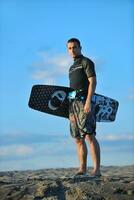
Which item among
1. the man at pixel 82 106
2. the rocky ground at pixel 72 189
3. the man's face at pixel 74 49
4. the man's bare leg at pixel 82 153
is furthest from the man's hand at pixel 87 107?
the rocky ground at pixel 72 189

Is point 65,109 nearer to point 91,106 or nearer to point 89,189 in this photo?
point 91,106

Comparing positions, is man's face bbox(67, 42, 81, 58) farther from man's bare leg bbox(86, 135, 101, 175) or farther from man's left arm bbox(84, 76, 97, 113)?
man's bare leg bbox(86, 135, 101, 175)

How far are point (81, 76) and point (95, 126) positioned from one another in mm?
709

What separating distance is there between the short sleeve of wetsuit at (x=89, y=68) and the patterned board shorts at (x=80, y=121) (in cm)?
39

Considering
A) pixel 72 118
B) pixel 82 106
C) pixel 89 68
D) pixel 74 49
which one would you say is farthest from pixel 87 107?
pixel 74 49

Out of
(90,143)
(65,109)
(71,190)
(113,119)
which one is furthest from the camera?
(113,119)

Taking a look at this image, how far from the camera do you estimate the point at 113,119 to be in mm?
8891

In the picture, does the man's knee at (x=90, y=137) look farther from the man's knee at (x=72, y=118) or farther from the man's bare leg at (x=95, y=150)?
the man's knee at (x=72, y=118)

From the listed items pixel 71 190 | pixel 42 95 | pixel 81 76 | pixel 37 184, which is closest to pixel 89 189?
pixel 71 190

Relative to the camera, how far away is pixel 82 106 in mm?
Result: 7176

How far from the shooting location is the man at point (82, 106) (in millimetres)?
7051

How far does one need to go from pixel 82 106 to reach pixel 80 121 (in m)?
0.20

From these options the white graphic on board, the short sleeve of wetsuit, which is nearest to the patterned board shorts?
the short sleeve of wetsuit

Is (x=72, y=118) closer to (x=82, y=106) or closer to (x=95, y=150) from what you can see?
(x=82, y=106)
